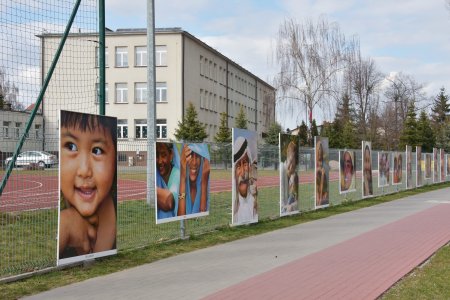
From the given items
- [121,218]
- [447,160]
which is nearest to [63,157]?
[121,218]

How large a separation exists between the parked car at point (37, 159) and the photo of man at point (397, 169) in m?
21.3

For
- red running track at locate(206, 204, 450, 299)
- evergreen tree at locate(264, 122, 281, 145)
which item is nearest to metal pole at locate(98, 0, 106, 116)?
red running track at locate(206, 204, 450, 299)

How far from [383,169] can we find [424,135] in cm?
4624

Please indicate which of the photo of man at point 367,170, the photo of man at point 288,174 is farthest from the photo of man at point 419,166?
the photo of man at point 288,174

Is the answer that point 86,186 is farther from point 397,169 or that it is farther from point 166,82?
point 166,82

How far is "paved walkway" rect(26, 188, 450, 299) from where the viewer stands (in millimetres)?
6711

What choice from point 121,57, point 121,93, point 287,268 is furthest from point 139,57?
point 287,268

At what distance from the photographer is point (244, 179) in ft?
42.7

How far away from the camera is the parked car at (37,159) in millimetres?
7762

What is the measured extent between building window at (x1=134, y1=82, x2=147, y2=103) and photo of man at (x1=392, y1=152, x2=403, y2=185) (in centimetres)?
3239

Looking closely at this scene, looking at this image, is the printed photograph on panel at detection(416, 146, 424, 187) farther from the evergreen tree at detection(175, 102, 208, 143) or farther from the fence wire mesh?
the evergreen tree at detection(175, 102, 208, 143)

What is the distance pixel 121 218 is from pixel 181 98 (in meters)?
43.7

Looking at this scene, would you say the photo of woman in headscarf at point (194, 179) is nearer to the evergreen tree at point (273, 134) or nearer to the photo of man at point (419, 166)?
the photo of man at point (419, 166)

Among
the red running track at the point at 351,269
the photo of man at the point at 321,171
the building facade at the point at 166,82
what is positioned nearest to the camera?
the red running track at the point at 351,269
